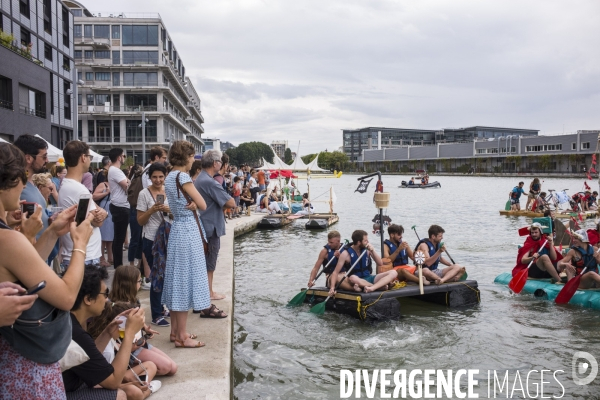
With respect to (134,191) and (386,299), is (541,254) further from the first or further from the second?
(134,191)

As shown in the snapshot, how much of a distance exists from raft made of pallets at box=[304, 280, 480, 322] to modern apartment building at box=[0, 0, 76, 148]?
18290 mm

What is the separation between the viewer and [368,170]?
160375 mm

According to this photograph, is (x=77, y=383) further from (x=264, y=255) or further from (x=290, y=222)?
(x=290, y=222)

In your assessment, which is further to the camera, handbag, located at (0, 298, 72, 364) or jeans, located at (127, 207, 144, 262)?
jeans, located at (127, 207, 144, 262)

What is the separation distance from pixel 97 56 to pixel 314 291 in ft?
222

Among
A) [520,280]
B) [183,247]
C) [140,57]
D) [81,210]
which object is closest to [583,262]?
[520,280]

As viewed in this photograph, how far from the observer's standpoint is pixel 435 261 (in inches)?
408

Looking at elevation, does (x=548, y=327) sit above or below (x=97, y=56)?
below

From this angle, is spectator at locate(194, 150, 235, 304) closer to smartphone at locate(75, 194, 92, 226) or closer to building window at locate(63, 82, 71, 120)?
smartphone at locate(75, 194, 92, 226)

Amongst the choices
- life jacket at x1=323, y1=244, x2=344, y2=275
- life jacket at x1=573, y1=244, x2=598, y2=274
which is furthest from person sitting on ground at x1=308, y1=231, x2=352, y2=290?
life jacket at x1=573, y1=244, x2=598, y2=274

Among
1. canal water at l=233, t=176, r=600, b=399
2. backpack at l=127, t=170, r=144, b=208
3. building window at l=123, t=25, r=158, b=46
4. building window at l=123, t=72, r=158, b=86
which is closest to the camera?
A: canal water at l=233, t=176, r=600, b=399

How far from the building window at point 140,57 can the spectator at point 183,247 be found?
6702cm

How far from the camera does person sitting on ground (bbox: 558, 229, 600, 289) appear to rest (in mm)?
10328

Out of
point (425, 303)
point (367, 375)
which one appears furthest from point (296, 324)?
point (425, 303)
